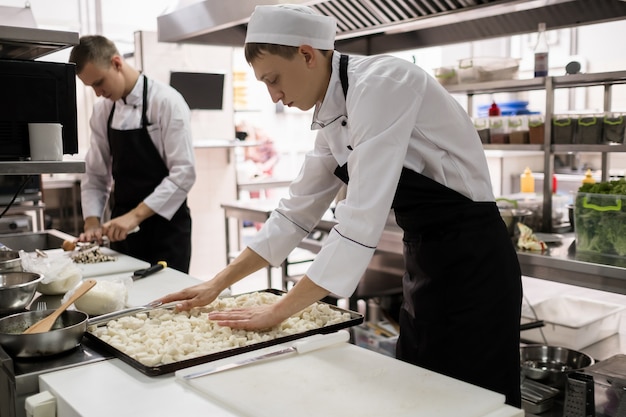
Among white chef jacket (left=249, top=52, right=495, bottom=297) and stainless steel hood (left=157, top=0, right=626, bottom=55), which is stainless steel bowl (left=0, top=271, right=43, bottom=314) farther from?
stainless steel hood (left=157, top=0, right=626, bottom=55)

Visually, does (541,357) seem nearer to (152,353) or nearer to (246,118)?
(152,353)

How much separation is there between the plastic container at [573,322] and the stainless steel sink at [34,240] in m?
2.52

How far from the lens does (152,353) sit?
1342 mm

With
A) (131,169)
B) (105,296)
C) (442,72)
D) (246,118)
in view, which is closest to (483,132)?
(442,72)

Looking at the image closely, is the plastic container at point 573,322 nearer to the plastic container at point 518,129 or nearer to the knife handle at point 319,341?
the plastic container at point 518,129

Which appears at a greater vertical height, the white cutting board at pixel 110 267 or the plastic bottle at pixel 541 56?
the plastic bottle at pixel 541 56

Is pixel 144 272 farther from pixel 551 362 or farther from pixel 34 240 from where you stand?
pixel 551 362

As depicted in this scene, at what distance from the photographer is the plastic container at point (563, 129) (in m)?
3.01

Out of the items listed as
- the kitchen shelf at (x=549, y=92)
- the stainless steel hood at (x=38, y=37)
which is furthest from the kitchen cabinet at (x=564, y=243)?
the stainless steel hood at (x=38, y=37)

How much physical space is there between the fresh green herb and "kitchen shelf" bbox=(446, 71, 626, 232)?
258 millimetres

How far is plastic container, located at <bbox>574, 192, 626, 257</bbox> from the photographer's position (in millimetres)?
2498

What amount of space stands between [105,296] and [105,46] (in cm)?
149

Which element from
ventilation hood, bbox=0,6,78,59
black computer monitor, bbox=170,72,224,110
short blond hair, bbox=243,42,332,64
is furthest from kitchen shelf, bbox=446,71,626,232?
black computer monitor, bbox=170,72,224,110

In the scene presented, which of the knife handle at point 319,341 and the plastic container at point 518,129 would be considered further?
the plastic container at point 518,129
